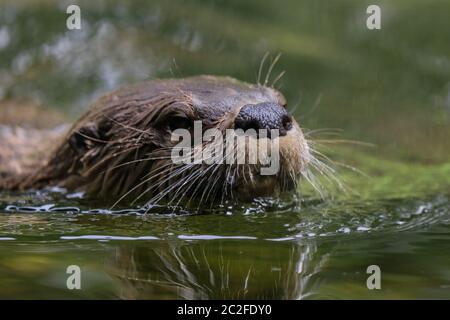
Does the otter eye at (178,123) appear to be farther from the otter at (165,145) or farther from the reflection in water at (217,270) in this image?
the reflection in water at (217,270)

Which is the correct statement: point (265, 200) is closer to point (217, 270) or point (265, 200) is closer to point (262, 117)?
point (262, 117)

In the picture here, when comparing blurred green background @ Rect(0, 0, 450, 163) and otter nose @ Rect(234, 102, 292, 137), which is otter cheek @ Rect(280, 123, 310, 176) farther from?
blurred green background @ Rect(0, 0, 450, 163)

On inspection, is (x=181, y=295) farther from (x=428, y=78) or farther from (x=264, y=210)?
(x=428, y=78)

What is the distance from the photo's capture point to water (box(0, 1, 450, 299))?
3270 mm

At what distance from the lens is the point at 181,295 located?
2.98 m

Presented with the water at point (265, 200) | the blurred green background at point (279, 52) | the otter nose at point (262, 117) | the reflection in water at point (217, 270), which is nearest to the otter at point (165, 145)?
the otter nose at point (262, 117)

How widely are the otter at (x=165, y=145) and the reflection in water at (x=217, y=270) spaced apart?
2.06ft

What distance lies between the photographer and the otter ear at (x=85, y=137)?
195 inches

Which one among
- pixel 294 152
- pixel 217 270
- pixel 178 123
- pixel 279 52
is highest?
pixel 279 52

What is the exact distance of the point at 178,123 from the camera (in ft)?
15.2

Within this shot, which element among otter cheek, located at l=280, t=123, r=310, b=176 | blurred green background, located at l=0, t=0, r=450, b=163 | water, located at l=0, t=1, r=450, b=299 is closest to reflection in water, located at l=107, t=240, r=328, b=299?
water, located at l=0, t=1, r=450, b=299

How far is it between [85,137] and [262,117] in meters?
1.27

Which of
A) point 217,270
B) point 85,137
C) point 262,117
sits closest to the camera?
point 217,270

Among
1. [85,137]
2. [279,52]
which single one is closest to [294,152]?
[85,137]
